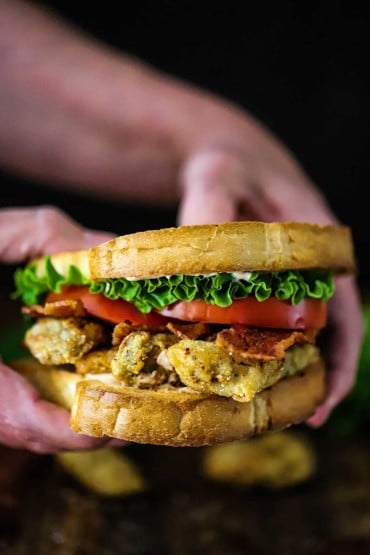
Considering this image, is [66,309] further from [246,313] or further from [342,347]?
[342,347]

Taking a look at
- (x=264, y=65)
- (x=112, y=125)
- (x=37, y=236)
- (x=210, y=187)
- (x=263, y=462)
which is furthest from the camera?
(x=264, y=65)

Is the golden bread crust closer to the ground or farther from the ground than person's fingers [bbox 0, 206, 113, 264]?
closer to the ground

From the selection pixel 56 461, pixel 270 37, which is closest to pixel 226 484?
pixel 56 461

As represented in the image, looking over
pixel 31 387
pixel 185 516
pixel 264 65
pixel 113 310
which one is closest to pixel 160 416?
pixel 113 310

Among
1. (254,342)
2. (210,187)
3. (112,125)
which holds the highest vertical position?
(112,125)

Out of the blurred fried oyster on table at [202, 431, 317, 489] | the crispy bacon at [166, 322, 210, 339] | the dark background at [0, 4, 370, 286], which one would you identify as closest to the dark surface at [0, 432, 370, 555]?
the blurred fried oyster on table at [202, 431, 317, 489]

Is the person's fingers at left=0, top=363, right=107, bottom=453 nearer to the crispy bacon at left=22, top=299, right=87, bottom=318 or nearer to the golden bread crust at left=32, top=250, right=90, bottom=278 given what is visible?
the crispy bacon at left=22, top=299, right=87, bottom=318
